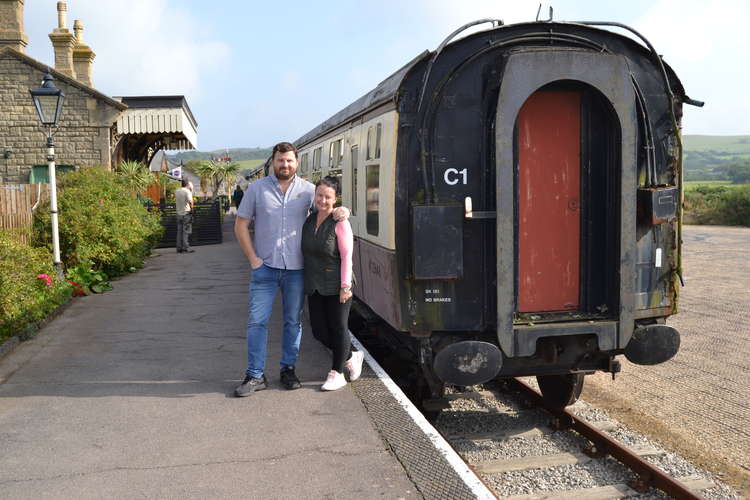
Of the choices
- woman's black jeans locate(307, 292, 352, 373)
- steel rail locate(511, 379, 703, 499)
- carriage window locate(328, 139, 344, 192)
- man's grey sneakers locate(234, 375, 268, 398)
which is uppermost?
carriage window locate(328, 139, 344, 192)

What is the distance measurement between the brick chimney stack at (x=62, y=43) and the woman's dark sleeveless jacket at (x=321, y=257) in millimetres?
20915

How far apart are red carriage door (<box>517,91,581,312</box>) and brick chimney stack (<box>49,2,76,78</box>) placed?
21.6m

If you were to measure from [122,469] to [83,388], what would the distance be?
2.06 metres

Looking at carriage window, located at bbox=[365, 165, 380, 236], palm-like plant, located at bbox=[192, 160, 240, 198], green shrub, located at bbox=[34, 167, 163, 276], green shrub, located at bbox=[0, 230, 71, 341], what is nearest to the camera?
carriage window, located at bbox=[365, 165, 380, 236]

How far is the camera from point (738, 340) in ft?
35.0

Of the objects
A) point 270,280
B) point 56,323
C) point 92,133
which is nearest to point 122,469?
point 270,280

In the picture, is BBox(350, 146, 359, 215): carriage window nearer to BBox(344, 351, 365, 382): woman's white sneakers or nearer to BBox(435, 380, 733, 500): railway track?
BBox(344, 351, 365, 382): woman's white sneakers

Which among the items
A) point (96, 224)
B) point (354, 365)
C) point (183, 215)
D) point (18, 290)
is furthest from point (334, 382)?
point (183, 215)

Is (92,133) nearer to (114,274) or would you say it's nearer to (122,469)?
(114,274)

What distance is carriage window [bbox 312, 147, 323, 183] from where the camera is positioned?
1040 centimetres

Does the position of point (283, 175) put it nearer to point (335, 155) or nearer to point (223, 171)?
point (335, 155)

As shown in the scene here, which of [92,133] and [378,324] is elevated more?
[92,133]

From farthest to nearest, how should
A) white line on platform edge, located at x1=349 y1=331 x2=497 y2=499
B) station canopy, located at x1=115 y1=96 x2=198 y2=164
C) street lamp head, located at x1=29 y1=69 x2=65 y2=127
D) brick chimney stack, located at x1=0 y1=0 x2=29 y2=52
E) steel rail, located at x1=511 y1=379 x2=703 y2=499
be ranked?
station canopy, located at x1=115 y1=96 x2=198 y2=164 < brick chimney stack, located at x1=0 y1=0 x2=29 y2=52 < street lamp head, located at x1=29 y1=69 x2=65 y2=127 < steel rail, located at x1=511 y1=379 x2=703 y2=499 < white line on platform edge, located at x1=349 y1=331 x2=497 y2=499

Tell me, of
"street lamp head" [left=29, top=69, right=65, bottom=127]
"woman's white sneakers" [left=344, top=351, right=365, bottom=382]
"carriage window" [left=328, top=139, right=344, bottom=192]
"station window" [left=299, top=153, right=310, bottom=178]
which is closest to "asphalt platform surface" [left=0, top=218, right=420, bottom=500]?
"woman's white sneakers" [left=344, top=351, right=365, bottom=382]
